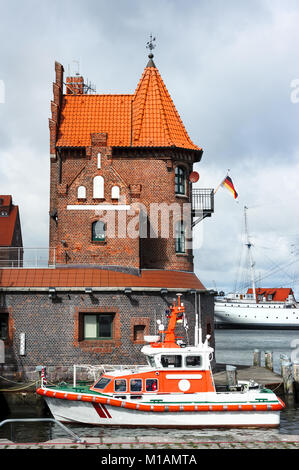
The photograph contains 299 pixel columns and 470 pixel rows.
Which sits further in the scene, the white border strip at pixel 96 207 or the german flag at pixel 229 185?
the german flag at pixel 229 185

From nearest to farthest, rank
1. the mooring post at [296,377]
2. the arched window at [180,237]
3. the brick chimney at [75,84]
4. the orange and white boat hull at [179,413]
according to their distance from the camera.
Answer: the orange and white boat hull at [179,413] → the mooring post at [296,377] → the arched window at [180,237] → the brick chimney at [75,84]

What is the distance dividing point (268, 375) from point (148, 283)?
8756 millimetres

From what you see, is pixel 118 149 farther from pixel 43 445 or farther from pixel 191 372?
pixel 43 445

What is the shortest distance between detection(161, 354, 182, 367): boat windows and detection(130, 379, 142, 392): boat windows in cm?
122

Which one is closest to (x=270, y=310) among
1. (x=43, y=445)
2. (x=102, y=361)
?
→ (x=102, y=361)

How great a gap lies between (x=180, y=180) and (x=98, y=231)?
6684mm

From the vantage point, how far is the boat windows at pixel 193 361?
2223cm

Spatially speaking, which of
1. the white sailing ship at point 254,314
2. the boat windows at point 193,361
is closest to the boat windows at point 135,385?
the boat windows at point 193,361

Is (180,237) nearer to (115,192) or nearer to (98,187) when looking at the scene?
(115,192)

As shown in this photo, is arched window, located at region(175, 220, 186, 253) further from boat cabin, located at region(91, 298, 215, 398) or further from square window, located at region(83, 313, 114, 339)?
boat cabin, located at region(91, 298, 215, 398)

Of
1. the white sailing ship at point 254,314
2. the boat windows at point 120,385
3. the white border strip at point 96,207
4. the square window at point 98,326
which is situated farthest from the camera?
the white sailing ship at point 254,314

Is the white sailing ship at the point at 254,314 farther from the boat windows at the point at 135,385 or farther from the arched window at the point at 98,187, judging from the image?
the boat windows at the point at 135,385

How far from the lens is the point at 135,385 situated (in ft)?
71.8

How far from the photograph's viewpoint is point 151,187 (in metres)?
Result: 33.3
